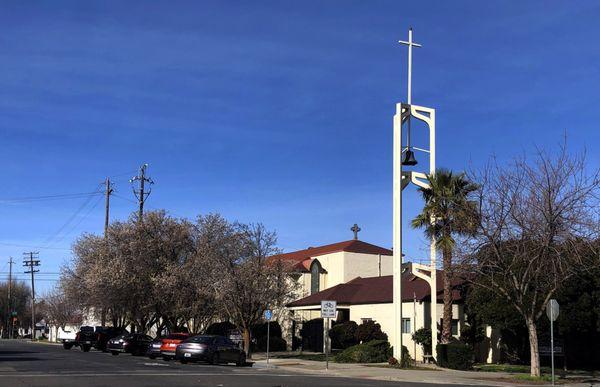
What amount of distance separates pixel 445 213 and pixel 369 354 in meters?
8.67

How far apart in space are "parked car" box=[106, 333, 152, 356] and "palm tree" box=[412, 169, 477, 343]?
1980cm

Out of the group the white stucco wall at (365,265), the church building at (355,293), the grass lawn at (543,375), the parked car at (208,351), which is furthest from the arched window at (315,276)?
the grass lawn at (543,375)

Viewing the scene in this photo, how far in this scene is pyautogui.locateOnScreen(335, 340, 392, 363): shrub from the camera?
32406mm

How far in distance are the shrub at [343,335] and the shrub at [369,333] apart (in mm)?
1008

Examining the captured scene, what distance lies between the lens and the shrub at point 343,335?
4056 cm

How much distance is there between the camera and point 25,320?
128 meters

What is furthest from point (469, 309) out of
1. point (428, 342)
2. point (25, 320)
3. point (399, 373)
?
point (25, 320)

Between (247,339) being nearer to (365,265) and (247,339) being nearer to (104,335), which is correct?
(104,335)

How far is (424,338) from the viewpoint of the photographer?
32812 mm

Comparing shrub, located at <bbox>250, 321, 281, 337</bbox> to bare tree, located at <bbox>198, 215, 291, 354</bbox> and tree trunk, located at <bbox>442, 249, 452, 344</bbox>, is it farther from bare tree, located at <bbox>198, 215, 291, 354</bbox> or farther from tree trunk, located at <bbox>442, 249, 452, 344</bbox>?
tree trunk, located at <bbox>442, 249, 452, 344</bbox>

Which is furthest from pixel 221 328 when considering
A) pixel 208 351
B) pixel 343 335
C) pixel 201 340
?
pixel 208 351

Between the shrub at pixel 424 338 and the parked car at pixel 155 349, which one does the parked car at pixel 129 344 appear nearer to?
the parked car at pixel 155 349

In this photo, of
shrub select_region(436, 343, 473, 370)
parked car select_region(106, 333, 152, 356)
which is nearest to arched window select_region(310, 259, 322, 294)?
parked car select_region(106, 333, 152, 356)

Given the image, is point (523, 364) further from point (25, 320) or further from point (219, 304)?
point (25, 320)
